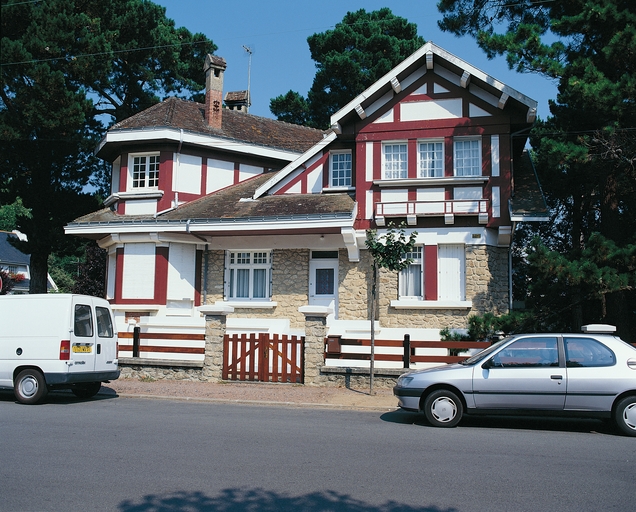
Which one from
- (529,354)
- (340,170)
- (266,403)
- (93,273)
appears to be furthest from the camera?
(93,273)

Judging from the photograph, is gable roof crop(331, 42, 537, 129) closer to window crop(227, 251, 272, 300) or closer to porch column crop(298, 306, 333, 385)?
window crop(227, 251, 272, 300)

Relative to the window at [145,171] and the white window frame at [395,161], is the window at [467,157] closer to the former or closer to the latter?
the white window frame at [395,161]

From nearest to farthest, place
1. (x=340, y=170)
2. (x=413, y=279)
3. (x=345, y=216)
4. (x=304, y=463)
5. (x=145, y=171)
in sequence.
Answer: (x=304, y=463) → (x=345, y=216) → (x=413, y=279) → (x=340, y=170) → (x=145, y=171)

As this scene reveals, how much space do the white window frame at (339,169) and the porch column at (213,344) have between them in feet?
23.2

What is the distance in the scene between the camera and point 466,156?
1900 cm

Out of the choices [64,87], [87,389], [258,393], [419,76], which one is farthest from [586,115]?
[64,87]

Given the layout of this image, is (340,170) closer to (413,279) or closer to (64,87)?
(413,279)

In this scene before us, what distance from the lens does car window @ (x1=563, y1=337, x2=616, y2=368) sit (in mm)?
9867

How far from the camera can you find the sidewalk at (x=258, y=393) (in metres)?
12.7

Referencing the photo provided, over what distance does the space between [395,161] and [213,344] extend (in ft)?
27.3

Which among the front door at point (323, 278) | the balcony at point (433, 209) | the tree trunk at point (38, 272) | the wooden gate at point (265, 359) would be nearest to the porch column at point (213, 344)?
the wooden gate at point (265, 359)

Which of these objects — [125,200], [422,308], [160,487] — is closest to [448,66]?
[422,308]

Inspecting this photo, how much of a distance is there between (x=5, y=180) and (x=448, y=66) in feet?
63.3

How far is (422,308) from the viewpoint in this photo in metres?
18.7
